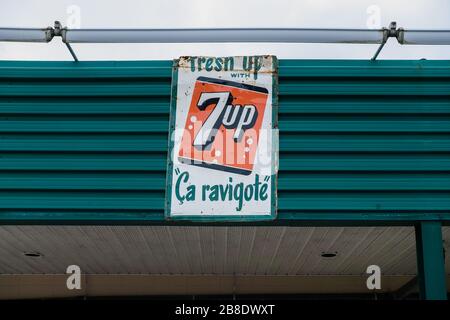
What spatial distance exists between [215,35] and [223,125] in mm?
1051

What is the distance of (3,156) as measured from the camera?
27.3 ft

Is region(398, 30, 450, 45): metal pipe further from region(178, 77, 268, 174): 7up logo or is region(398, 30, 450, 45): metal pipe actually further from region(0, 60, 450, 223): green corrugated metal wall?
region(178, 77, 268, 174): 7up logo

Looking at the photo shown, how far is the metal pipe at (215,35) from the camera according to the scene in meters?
8.19

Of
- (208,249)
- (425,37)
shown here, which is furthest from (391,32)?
(208,249)

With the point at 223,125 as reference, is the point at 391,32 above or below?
above

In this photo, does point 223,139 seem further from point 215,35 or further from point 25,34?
point 25,34

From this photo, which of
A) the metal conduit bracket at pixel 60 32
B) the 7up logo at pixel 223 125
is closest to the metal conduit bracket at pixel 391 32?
the 7up logo at pixel 223 125

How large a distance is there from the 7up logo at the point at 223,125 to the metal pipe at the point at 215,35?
543 millimetres

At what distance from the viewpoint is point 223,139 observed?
8266 millimetres

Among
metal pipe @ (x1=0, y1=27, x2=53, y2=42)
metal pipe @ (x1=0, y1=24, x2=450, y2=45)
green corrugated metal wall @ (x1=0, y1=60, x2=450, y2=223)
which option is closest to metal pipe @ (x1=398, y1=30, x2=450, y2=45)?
metal pipe @ (x1=0, y1=24, x2=450, y2=45)

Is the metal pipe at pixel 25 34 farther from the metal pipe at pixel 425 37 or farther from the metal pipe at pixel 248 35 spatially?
the metal pipe at pixel 425 37

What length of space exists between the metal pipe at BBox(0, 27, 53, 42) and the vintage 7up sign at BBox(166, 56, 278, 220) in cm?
159

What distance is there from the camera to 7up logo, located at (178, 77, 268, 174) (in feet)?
27.0
